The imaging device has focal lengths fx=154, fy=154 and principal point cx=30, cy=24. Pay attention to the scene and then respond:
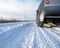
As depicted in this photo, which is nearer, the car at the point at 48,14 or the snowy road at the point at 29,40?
the snowy road at the point at 29,40

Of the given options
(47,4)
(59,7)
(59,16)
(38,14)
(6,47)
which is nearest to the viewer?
(6,47)

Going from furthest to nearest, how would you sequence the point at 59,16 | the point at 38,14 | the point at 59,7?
the point at 38,14, the point at 59,16, the point at 59,7

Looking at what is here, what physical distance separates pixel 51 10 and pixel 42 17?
3.96 feet

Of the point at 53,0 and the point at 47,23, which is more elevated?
the point at 53,0

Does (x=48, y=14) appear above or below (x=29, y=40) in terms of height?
above

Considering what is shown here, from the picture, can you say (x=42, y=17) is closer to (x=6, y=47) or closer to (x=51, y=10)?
(x=51, y=10)

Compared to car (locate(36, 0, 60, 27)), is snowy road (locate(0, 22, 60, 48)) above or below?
below

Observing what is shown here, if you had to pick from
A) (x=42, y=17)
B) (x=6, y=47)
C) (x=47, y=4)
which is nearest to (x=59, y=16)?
(x=42, y=17)

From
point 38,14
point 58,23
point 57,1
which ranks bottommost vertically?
point 58,23

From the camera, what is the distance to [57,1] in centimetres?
1438

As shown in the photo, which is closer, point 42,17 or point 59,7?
point 59,7

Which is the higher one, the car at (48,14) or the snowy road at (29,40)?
the car at (48,14)

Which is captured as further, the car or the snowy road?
the car

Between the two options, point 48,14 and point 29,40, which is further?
point 48,14
